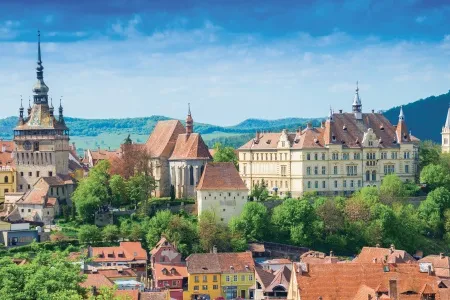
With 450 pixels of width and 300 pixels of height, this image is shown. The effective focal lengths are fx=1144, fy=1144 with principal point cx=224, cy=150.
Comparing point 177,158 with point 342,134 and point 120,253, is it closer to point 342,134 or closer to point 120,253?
point 342,134

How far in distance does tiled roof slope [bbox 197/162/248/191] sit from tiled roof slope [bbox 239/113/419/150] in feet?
43.9

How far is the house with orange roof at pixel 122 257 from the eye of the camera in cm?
11644

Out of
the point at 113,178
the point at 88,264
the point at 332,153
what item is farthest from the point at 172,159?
the point at 88,264

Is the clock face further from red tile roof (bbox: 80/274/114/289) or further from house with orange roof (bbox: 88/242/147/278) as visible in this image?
red tile roof (bbox: 80/274/114/289)

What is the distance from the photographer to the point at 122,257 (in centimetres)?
11781

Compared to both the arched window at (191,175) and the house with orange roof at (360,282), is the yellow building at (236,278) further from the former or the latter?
the house with orange roof at (360,282)

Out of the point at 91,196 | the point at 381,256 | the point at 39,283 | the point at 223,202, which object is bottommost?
the point at 381,256

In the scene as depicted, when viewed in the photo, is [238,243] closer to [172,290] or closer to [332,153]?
[172,290]

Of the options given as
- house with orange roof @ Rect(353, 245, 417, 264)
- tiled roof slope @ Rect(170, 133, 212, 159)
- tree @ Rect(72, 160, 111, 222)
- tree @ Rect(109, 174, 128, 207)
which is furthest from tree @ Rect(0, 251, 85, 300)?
tiled roof slope @ Rect(170, 133, 212, 159)

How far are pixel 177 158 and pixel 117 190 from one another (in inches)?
405

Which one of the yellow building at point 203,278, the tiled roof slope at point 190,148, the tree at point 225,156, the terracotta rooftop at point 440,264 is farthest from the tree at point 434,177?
the yellow building at point 203,278

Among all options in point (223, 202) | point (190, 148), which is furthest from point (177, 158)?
point (223, 202)

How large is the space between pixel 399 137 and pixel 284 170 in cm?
1592

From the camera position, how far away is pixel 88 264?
115 meters
